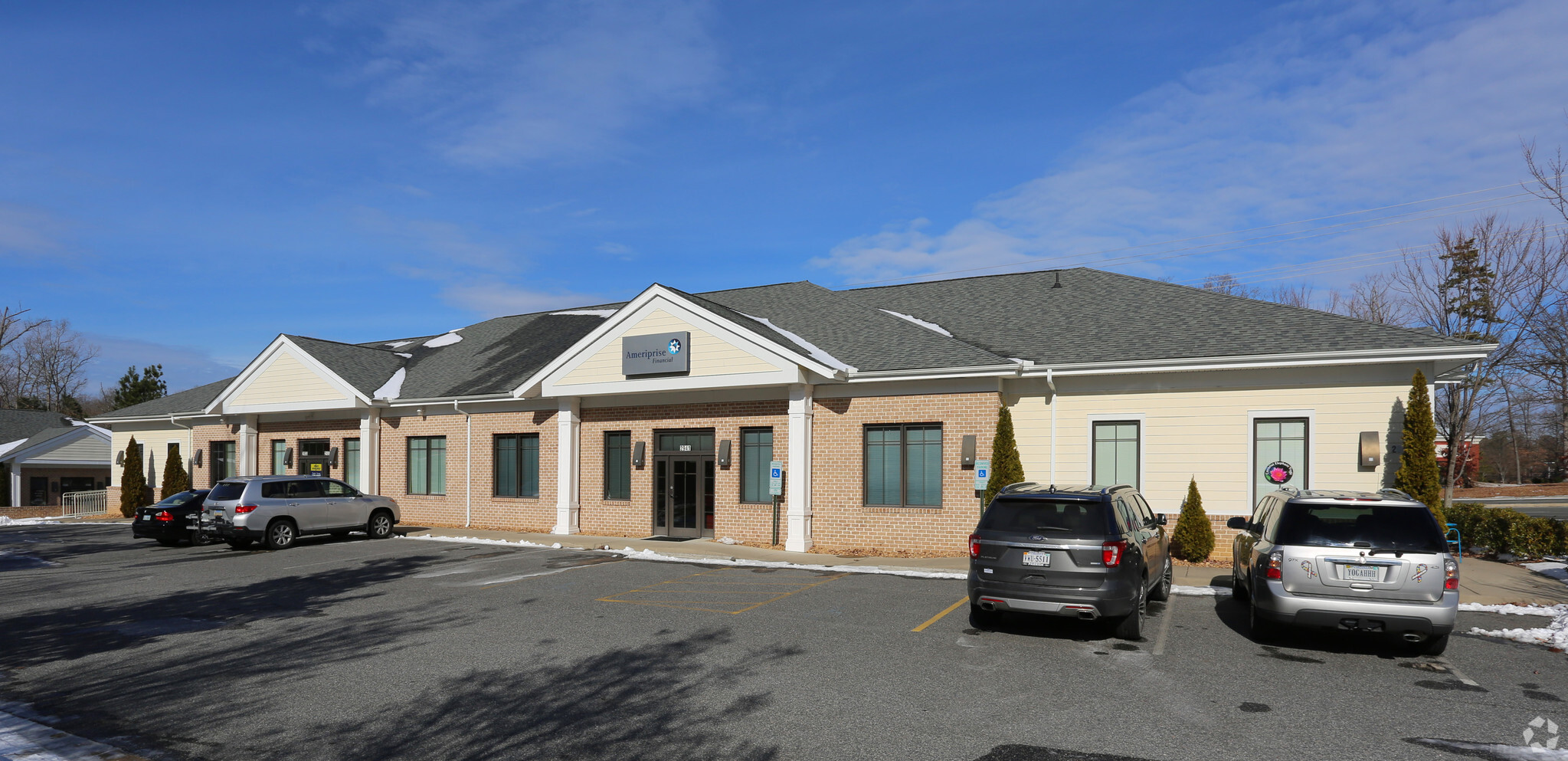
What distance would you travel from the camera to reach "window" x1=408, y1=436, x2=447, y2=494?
1003 inches

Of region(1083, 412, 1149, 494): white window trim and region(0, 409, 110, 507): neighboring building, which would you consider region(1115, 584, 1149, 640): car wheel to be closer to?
region(1083, 412, 1149, 494): white window trim

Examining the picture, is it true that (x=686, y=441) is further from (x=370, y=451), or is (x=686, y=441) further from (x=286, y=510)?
(x=370, y=451)

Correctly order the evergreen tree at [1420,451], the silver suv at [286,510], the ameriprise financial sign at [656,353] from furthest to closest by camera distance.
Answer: the ameriprise financial sign at [656,353]
the silver suv at [286,510]
the evergreen tree at [1420,451]

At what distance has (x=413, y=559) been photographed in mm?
17312

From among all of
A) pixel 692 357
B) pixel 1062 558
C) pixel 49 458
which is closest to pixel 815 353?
pixel 692 357

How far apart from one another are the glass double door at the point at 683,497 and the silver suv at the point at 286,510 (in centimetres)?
686

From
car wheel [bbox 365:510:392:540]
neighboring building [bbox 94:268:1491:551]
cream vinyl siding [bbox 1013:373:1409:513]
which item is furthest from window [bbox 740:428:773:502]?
car wheel [bbox 365:510:392:540]

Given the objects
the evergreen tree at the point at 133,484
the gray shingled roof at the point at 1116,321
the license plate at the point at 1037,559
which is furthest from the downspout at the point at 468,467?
the license plate at the point at 1037,559

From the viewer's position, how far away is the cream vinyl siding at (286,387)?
2662 centimetres

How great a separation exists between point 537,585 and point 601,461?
854cm

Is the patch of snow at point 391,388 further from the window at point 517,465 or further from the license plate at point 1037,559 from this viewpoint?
the license plate at point 1037,559

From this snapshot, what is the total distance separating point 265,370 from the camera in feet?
92.1

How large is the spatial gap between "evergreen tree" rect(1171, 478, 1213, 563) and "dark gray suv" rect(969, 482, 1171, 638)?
253 inches

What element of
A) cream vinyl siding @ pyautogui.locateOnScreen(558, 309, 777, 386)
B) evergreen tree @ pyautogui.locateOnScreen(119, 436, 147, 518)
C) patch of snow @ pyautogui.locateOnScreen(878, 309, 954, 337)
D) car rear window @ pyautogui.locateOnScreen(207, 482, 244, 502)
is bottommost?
evergreen tree @ pyautogui.locateOnScreen(119, 436, 147, 518)
